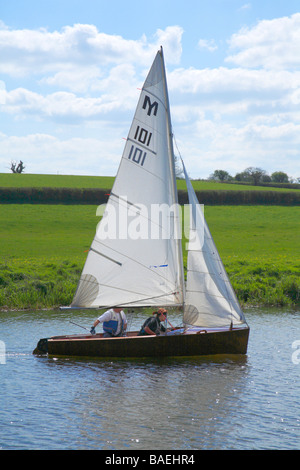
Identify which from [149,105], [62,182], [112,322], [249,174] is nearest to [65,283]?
[112,322]

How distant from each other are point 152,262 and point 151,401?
663 centimetres

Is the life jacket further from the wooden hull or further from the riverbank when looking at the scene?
the riverbank

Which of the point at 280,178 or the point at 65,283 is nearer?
the point at 65,283

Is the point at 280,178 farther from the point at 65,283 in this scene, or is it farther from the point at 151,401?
the point at 151,401

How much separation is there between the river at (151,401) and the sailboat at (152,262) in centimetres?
68

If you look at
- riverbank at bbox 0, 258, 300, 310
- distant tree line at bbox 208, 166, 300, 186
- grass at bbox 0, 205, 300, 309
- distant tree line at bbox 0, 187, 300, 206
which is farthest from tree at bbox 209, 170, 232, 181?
riverbank at bbox 0, 258, 300, 310

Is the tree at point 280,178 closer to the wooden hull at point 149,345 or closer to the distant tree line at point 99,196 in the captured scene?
the distant tree line at point 99,196

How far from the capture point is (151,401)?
62.6ft

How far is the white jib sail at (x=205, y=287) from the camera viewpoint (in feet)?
79.3

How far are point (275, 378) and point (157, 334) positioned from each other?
16.3 ft

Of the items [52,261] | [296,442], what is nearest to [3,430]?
[296,442]

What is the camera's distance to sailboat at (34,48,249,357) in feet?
77.6
